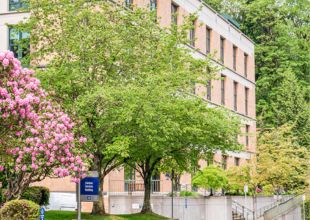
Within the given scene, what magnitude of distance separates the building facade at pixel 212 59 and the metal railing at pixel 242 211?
3.51 meters

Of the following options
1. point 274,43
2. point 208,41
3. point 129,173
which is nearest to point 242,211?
point 129,173

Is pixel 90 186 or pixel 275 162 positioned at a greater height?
pixel 275 162

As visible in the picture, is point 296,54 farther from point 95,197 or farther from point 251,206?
point 95,197

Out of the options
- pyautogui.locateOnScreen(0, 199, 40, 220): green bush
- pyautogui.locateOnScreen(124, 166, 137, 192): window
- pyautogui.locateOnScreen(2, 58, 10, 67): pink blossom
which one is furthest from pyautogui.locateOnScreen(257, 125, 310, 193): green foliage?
pyautogui.locateOnScreen(2, 58, 10, 67): pink blossom

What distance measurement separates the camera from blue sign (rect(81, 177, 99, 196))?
2548 centimetres

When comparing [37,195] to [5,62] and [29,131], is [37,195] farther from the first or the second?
[5,62]

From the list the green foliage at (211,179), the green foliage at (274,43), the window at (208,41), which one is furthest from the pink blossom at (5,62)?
the green foliage at (274,43)

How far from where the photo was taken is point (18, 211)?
23.4 metres

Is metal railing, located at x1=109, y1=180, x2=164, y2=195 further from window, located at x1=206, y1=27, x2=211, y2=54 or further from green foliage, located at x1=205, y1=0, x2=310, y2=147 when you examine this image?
green foliage, located at x1=205, y1=0, x2=310, y2=147

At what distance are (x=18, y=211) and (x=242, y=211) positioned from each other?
91.0 ft

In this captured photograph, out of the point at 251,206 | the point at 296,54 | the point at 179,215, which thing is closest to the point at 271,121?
the point at 296,54

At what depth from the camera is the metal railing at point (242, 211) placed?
47.0 metres

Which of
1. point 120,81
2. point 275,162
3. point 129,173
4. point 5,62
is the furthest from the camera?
point 275,162

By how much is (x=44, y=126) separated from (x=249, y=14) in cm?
6786
